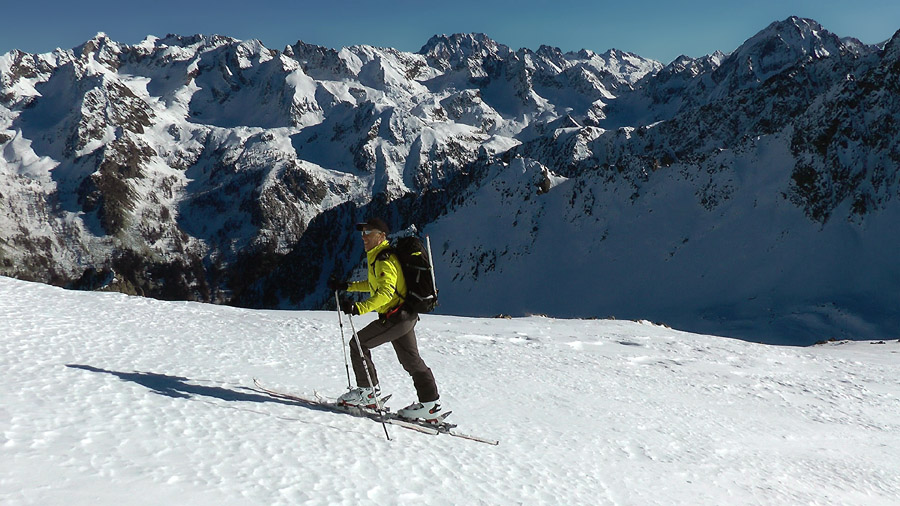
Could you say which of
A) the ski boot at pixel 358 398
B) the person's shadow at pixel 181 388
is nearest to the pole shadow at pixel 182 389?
the person's shadow at pixel 181 388

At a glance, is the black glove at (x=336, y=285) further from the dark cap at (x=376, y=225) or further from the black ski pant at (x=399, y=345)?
the dark cap at (x=376, y=225)

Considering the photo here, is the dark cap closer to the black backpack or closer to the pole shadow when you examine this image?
the black backpack

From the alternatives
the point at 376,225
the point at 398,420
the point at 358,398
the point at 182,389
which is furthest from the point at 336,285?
the point at 182,389

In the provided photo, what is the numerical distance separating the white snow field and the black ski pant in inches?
25.4

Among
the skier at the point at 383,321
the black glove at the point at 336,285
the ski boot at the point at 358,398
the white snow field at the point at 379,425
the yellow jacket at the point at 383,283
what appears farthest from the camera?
the ski boot at the point at 358,398

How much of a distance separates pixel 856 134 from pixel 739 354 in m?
60.3

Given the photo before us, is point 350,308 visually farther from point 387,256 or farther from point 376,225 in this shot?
point 376,225

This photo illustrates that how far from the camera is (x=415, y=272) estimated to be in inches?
285

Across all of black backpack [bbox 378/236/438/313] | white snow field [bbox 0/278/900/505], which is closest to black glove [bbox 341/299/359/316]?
black backpack [bbox 378/236/438/313]

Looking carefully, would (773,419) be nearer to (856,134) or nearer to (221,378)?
(221,378)

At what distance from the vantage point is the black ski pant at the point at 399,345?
289 inches

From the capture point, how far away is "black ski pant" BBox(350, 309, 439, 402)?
734 cm

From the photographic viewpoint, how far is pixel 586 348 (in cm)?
1698

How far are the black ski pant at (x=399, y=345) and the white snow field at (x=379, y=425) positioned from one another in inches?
25.4
